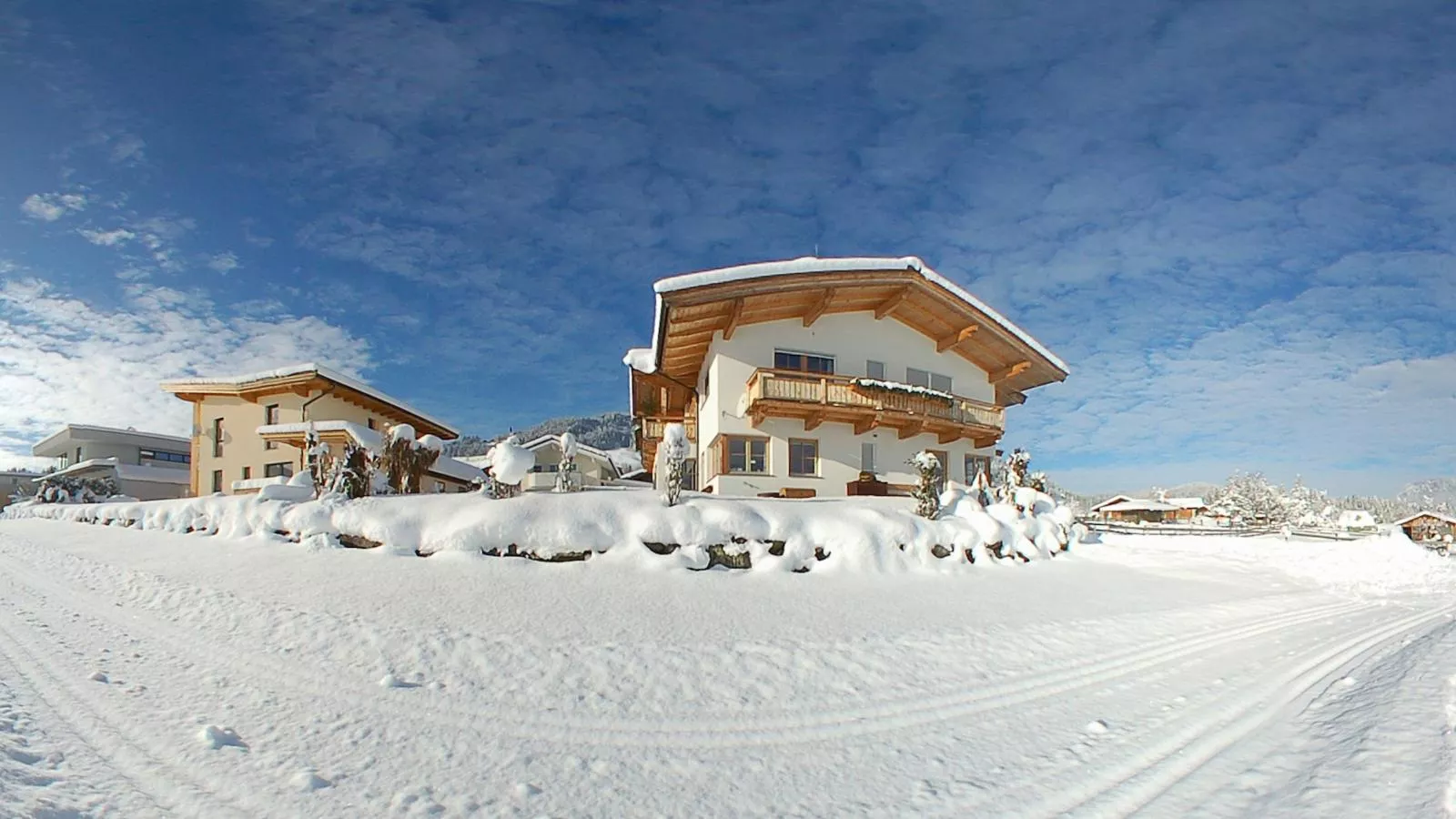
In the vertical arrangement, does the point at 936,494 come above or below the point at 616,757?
above

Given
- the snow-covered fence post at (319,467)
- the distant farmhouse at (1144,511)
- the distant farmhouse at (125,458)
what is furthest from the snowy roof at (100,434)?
the distant farmhouse at (1144,511)

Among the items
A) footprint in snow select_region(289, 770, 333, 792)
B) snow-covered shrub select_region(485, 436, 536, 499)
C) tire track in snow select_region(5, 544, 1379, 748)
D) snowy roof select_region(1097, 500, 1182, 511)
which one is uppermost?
snow-covered shrub select_region(485, 436, 536, 499)

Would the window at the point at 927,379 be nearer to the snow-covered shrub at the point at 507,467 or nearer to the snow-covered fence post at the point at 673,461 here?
the snow-covered fence post at the point at 673,461

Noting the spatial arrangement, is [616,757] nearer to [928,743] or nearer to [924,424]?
[928,743]

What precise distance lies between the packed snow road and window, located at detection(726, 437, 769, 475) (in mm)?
10151

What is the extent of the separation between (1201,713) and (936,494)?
9.23m

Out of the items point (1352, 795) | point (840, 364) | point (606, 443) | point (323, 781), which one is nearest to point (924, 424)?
point (840, 364)

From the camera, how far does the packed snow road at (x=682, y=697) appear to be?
428 cm

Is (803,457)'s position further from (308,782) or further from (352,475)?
(308,782)

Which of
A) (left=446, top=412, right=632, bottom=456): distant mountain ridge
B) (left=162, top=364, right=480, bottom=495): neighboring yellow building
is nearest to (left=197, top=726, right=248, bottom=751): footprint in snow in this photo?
(left=162, top=364, right=480, bottom=495): neighboring yellow building

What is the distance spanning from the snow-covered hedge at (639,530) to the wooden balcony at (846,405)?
6.64 meters

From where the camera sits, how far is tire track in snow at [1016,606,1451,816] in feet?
13.9

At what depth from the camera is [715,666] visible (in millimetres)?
6984

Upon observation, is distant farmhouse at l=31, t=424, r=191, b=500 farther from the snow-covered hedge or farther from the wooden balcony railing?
the wooden balcony railing
